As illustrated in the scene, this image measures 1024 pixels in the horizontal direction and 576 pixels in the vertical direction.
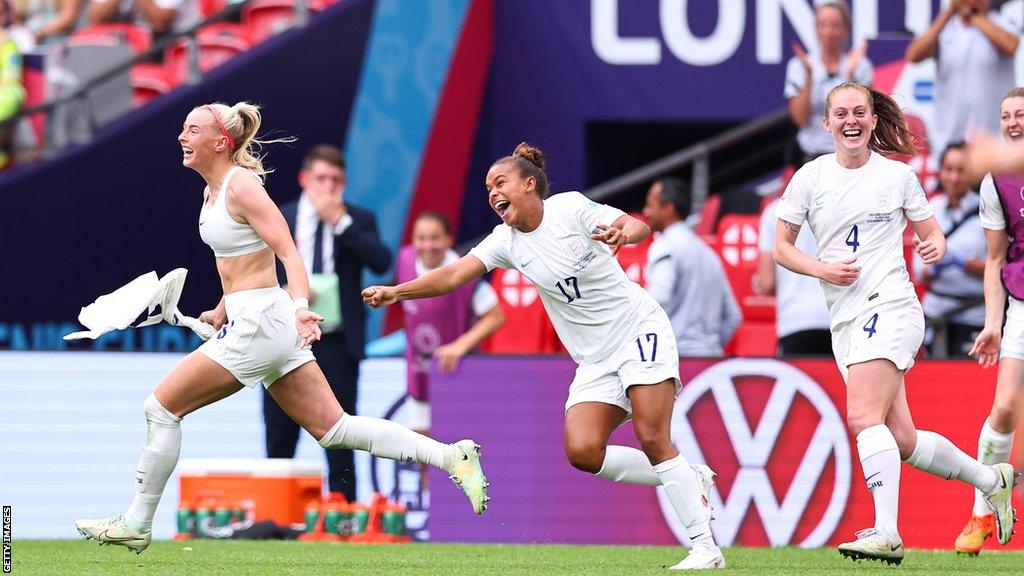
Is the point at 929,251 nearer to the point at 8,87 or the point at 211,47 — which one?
the point at 211,47

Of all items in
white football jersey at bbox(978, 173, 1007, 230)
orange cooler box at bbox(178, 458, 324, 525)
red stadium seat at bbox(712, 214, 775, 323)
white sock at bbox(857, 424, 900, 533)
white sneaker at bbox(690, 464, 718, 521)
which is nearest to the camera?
white sock at bbox(857, 424, 900, 533)

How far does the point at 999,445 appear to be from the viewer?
8664 mm

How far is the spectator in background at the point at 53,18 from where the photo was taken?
1598 centimetres

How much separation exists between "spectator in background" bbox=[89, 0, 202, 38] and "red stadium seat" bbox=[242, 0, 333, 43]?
22.1 inches

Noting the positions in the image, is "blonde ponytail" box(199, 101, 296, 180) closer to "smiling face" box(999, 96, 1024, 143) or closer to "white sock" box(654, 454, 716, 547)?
"white sock" box(654, 454, 716, 547)

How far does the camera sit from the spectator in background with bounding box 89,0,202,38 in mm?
15781

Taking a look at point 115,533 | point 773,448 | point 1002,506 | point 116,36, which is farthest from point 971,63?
point 115,533

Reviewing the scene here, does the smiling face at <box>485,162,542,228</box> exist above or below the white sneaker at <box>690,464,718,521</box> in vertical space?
above

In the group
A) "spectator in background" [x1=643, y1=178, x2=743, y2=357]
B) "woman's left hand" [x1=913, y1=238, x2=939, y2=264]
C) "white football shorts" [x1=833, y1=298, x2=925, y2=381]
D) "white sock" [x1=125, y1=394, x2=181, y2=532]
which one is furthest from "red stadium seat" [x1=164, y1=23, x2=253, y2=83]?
"woman's left hand" [x1=913, y1=238, x2=939, y2=264]

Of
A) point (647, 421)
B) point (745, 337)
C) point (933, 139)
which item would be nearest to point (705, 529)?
point (647, 421)

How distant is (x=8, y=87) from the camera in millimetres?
14484

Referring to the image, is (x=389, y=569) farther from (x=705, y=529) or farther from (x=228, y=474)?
(x=228, y=474)

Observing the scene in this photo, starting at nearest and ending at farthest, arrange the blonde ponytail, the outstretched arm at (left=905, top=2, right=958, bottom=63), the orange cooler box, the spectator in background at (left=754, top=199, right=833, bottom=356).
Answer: the blonde ponytail, the orange cooler box, the spectator in background at (left=754, top=199, right=833, bottom=356), the outstretched arm at (left=905, top=2, right=958, bottom=63)

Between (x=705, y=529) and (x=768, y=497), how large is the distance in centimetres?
249
